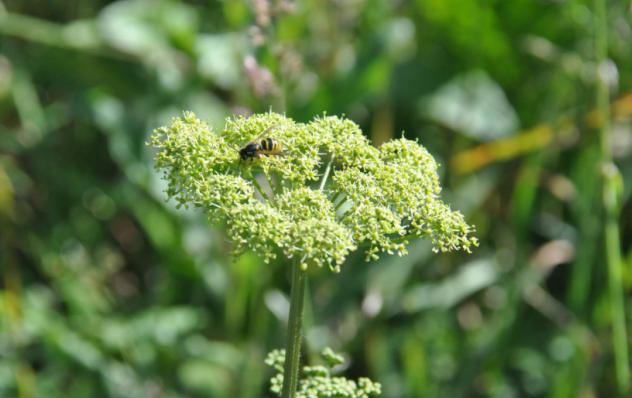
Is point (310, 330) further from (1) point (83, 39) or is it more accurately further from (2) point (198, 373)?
(1) point (83, 39)

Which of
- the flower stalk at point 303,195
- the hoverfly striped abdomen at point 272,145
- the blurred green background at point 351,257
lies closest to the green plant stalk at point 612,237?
the blurred green background at point 351,257

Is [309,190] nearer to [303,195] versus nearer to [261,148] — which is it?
[303,195]

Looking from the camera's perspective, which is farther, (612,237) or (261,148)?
(612,237)

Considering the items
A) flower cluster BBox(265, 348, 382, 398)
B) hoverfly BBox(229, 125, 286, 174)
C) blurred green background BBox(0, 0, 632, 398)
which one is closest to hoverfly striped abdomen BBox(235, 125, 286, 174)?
hoverfly BBox(229, 125, 286, 174)

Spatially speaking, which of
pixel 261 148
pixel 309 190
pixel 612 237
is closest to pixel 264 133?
pixel 261 148

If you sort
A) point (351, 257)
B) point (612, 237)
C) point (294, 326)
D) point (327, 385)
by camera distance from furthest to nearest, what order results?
point (351, 257) → point (612, 237) → point (327, 385) → point (294, 326)

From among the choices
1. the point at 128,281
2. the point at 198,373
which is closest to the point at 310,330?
the point at 198,373

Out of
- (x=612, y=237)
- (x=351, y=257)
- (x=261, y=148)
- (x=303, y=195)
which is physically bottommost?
(x=303, y=195)
